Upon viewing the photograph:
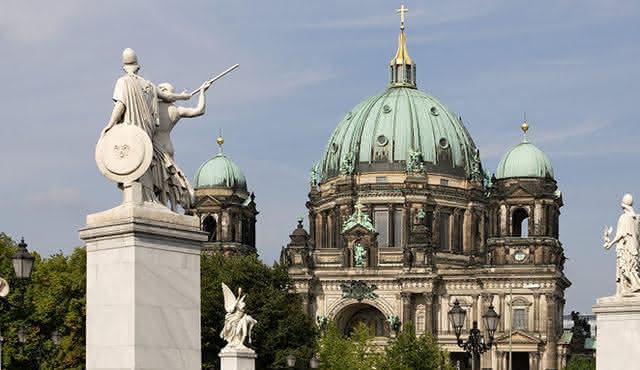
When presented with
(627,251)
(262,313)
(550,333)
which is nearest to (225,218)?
(550,333)

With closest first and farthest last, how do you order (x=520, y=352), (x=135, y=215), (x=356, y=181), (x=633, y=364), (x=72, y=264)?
(x=135, y=215)
(x=633, y=364)
(x=72, y=264)
(x=520, y=352)
(x=356, y=181)

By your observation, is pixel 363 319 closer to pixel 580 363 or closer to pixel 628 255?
pixel 580 363

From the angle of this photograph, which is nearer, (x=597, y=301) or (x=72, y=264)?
(x=597, y=301)

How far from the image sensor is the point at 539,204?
128000 millimetres

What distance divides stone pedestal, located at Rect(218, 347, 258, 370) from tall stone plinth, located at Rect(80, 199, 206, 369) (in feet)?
77.5

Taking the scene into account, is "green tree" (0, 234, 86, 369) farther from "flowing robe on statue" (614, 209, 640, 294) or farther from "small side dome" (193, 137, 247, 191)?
"small side dome" (193, 137, 247, 191)

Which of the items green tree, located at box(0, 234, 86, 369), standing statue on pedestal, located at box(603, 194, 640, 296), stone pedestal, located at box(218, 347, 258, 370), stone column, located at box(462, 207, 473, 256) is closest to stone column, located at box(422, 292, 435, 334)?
stone column, located at box(462, 207, 473, 256)

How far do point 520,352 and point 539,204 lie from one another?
12.8 meters

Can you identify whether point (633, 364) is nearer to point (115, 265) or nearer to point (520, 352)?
point (115, 265)

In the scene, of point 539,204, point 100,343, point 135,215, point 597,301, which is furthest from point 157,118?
A: point 539,204

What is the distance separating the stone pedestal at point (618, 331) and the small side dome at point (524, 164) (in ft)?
347

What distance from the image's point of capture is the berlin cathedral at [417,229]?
12675 cm

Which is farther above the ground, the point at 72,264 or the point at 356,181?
the point at 356,181

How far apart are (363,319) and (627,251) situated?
111m
